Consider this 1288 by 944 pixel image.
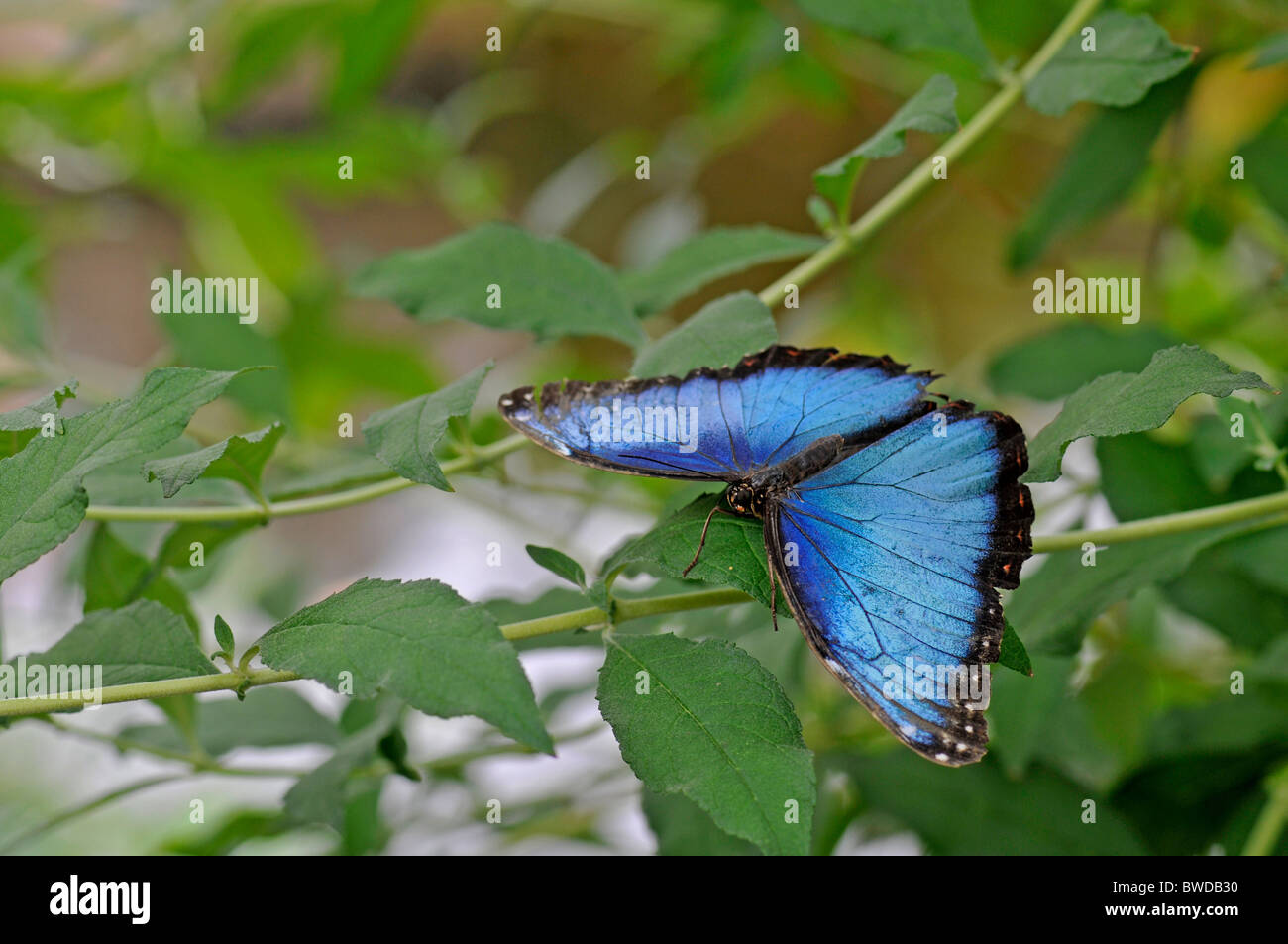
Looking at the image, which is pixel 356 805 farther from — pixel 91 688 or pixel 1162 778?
pixel 1162 778

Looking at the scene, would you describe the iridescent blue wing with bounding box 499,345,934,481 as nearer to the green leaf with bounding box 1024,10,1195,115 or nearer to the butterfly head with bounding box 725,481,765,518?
the butterfly head with bounding box 725,481,765,518

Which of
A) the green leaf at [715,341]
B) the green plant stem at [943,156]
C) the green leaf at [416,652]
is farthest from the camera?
the green plant stem at [943,156]

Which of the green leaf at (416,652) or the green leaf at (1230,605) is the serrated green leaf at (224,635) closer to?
the green leaf at (416,652)

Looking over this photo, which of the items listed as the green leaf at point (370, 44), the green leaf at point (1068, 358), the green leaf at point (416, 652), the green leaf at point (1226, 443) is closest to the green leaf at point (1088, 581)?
the green leaf at point (1226, 443)

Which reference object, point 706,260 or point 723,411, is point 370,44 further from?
point 723,411

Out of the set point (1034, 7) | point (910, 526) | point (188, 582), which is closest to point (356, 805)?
point (188, 582)

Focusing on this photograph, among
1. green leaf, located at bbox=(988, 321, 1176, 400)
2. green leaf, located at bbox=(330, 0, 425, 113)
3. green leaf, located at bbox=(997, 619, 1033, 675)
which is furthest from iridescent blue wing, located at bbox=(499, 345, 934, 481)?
green leaf, located at bbox=(330, 0, 425, 113)

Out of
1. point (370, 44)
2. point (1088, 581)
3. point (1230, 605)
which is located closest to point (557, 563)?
point (1088, 581)
